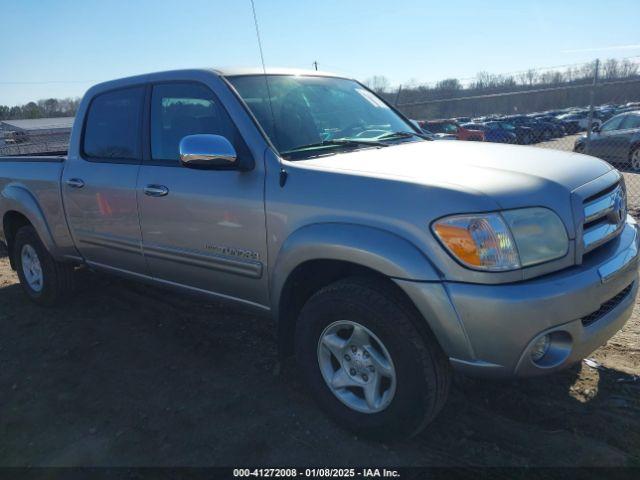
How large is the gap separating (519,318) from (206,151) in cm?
178

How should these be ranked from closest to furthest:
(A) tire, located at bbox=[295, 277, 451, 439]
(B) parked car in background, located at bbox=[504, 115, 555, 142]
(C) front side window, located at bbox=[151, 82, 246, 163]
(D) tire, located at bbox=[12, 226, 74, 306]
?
1. (A) tire, located at bbox=[295, 277, 451, 439]
2. (C) front side window, located at bbox=[151, 82, 246, 163]
3. (D) tire, located at bbox=[12, 226, 74, 306]
4. (B) parked car in background, located at bbox=[504, 115, 555, 142]

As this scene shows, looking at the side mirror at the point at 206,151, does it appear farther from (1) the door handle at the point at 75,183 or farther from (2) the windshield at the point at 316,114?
(1) the door handle at the point at 75,183

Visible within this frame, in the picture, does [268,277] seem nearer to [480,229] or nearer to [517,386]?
[480,229]

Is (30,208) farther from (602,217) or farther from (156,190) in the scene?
(602,217)

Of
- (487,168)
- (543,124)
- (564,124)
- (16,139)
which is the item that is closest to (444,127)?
(543,124)

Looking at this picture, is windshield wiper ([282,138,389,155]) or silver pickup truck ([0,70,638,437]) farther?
windshield wiper ([282,138,389,155])

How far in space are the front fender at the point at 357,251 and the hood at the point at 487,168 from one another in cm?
30

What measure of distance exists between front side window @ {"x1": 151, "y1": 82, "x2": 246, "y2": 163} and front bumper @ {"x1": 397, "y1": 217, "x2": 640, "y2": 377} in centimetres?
156

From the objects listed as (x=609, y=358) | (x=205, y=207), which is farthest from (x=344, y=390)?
(x=609, y=358)

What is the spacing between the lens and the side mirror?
284cm

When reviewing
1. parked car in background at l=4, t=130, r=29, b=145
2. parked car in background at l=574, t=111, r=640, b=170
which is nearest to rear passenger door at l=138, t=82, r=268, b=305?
parked car in background at l=574, t=111, r=640, b=170

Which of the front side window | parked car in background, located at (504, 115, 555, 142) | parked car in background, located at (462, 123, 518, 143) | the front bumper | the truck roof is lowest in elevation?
parked car in background, located at (504, 115, 555, 142)

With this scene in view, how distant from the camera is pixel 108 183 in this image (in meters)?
3.81

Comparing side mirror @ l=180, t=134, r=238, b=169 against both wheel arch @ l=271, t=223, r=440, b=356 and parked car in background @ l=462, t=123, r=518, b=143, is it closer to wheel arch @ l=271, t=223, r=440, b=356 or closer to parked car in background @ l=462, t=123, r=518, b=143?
wheel arch @ l=271, t=223, r=440, b=356
